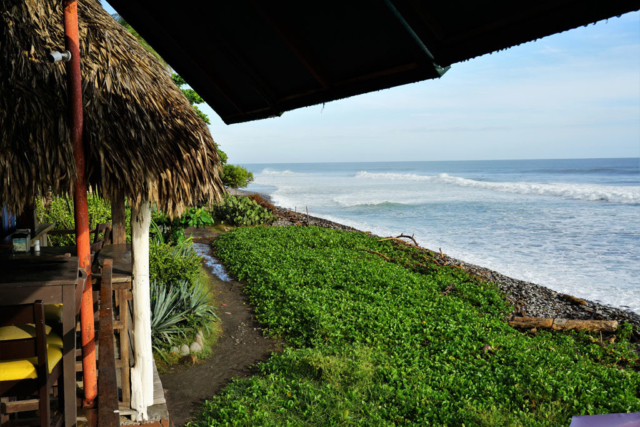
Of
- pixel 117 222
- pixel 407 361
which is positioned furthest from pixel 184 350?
pixel 407 361

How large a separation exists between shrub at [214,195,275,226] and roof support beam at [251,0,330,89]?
49.1 feet

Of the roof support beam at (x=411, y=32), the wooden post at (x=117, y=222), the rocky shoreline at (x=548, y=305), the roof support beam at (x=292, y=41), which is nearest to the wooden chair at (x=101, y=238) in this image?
the wooden post at (x=117, y=222)

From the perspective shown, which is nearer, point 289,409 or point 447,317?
point 289,409

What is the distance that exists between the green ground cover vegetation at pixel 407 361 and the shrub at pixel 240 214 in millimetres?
7041

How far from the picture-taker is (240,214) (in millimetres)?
17219

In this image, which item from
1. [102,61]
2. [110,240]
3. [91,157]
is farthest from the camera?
[110,240]

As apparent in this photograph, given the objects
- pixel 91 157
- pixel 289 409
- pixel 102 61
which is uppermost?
pixel 102 61

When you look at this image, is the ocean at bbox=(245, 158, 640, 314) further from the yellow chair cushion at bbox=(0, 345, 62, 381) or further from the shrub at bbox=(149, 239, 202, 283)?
the yellow chair cushion at bbox=(0, 345, 62, 381)

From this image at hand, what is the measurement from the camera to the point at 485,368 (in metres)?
5.48

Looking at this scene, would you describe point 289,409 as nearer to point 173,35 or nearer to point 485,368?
point 485,368

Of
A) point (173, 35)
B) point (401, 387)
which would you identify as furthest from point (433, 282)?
point (173, 35)

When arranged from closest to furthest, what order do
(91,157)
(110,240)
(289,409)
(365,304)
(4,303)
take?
1. (4,303)
2. (91,157)
3. (289,409)
4. (110,240)
5. (365,304)

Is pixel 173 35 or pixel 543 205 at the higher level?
pixel 173 35

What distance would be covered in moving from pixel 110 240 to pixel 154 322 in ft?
4.65
